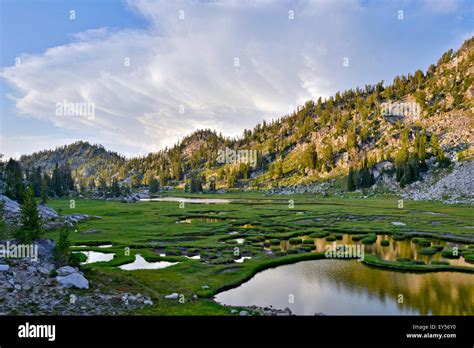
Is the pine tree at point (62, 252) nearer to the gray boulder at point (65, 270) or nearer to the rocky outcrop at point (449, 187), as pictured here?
the gray boulder at point (65, 270)

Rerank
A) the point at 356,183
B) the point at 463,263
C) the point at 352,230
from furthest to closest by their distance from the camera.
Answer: the point at 356,183 < the point at 352,230 < the point at 463,263

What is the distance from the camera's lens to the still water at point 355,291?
27.7 m

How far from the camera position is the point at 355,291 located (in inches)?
1256

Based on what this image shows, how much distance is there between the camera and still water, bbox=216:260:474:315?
2772cm

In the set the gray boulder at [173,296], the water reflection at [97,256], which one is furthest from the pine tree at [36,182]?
the gray boulder at [173,296]

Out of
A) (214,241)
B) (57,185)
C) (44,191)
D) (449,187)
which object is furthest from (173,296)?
(57,185)

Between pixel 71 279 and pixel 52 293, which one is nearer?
pixel 52 293

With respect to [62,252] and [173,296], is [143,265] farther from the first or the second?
[173,296]

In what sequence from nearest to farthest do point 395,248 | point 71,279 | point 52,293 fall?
1. point 52,293
2. point 71,279
3. point 395,248

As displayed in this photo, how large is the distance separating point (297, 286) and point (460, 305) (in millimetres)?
14216
